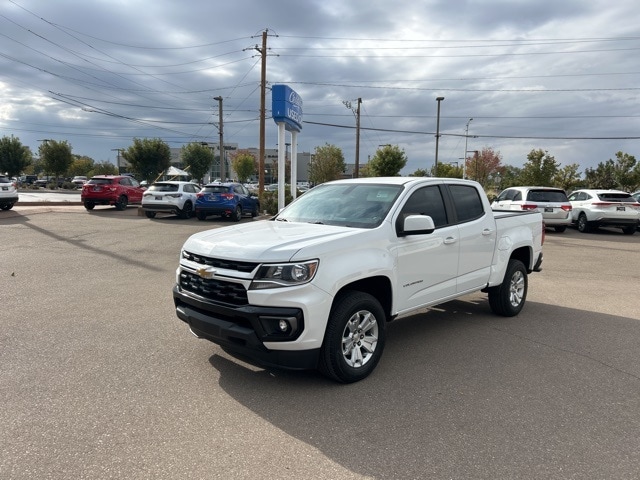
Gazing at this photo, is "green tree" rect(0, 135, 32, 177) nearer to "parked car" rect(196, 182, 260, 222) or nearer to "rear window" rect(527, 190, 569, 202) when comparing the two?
"parked car" rect(196, 182, 260, 222)

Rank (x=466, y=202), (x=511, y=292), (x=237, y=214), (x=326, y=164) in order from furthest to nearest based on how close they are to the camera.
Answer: (x=326, y=164) → (x=237, y=214) → (x=511, y=292) → (x=466, y=202)

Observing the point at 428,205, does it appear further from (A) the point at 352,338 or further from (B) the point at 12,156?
(B) the point at 12,156

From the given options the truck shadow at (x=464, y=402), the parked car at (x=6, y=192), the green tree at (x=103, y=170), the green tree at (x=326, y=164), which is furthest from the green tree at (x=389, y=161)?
the green tree at (x=103, y=170)

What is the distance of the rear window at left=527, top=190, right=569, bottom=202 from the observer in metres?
16.9

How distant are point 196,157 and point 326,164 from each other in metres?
17.8

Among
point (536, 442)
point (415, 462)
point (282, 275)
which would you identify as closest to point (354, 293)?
point (282, 275)

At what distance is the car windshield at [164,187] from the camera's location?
19.9 meters

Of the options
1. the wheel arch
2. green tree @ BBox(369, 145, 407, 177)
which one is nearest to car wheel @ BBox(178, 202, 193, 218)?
the wheel arch

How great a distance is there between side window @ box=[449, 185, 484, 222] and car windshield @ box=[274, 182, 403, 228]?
978 mm

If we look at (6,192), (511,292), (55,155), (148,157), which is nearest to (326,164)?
(148,157)

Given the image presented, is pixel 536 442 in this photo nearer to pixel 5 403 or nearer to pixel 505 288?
pixel 505 288

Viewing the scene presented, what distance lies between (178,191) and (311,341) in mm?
17668

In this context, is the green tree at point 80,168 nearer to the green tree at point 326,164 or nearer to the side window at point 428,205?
the green tree at point 326,164

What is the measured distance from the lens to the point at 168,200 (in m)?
19.7
